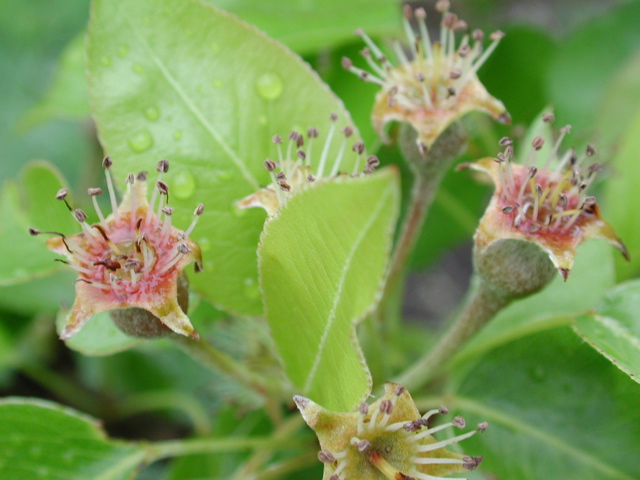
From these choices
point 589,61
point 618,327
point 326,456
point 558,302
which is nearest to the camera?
point 326,456

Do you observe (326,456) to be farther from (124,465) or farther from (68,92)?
(68,92)

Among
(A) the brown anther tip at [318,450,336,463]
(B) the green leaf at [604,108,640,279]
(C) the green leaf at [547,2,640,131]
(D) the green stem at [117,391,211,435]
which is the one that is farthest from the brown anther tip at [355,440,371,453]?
(C) the green leaf at [547,2,640,131]

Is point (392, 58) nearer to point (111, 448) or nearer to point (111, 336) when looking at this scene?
point (111, 336)

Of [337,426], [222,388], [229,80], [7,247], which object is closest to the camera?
[337,426]

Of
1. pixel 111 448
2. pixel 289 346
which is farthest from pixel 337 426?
pixel 111 448

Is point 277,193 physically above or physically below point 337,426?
above

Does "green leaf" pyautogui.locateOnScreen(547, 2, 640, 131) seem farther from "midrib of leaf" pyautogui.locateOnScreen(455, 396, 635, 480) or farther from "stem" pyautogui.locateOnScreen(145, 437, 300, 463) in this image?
"stem" pyautogui.locateOnScreen(145, 437, 300, 463)

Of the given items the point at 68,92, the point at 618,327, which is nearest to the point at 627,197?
the point at 618,327
